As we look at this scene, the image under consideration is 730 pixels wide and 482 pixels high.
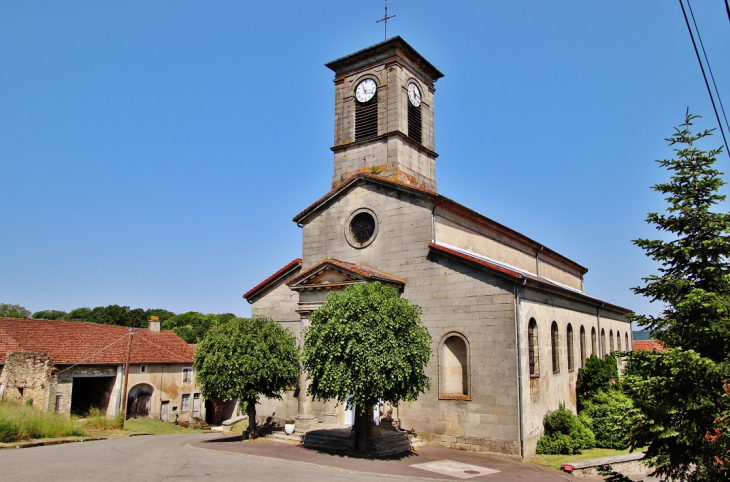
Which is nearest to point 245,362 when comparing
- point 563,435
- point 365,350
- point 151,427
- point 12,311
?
point 365,350

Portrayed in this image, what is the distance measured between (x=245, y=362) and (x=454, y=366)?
746cm

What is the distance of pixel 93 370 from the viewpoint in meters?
33.4

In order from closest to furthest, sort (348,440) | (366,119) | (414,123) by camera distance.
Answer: (348,440), (366,119), (414,123)

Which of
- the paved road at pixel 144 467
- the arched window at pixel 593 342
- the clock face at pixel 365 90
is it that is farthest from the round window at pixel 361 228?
the arched window at pixel 593 342

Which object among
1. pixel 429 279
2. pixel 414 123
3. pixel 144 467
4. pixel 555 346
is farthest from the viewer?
pixel 414 123

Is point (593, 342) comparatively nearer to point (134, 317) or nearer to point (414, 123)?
point (414, 123)

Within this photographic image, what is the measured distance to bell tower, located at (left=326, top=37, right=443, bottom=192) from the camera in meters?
23.3

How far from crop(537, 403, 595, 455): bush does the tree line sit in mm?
53266

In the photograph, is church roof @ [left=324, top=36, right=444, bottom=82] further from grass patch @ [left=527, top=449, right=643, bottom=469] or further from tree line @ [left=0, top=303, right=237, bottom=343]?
tree line @ [left=0, top=303, right=237, bottom=343]

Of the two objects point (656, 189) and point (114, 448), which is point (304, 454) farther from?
point (656, 189)

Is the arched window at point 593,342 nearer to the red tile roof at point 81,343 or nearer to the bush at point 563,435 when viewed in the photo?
the bush at point 563,435

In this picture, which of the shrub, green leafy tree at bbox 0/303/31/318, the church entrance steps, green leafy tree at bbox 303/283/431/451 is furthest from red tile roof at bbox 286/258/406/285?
green leafy tree at bbox 0/303/31/318

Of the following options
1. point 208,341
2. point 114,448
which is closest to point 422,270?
point 208,341

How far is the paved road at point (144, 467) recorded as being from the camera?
12.6 meters
